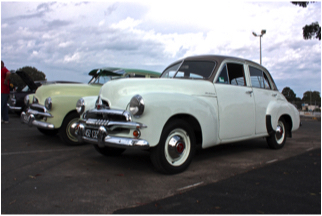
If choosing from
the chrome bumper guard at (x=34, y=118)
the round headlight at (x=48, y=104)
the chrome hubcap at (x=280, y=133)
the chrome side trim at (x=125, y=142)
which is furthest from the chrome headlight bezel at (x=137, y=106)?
the chrome hubcap at (x=280, y=133)

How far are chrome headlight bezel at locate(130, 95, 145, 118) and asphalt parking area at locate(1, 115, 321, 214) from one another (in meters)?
0.86

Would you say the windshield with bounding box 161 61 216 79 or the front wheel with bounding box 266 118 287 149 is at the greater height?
the windshield with bounding box 161 61 216 79

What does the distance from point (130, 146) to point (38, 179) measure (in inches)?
50.3

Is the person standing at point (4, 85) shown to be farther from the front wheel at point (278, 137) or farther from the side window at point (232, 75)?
the front wheel at point (278, 137)

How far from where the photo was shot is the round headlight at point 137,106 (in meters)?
3.67

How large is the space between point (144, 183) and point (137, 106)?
37.6 inches

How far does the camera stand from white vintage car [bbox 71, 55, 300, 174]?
3.74m

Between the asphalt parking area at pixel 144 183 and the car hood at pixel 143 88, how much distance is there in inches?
40.9

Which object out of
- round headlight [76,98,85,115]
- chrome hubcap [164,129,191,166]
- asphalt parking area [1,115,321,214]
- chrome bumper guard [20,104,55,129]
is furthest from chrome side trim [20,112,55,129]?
chrome hubcap [164,129,191,166]

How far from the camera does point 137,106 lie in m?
3.67

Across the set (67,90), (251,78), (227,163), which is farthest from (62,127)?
(251,78)

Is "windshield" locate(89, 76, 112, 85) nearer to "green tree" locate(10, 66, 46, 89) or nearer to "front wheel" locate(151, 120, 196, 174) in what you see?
"front wheel" locate(151, 120, 196, 174)

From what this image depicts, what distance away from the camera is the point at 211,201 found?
2994 mm

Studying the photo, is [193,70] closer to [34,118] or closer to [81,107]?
[81,107]
